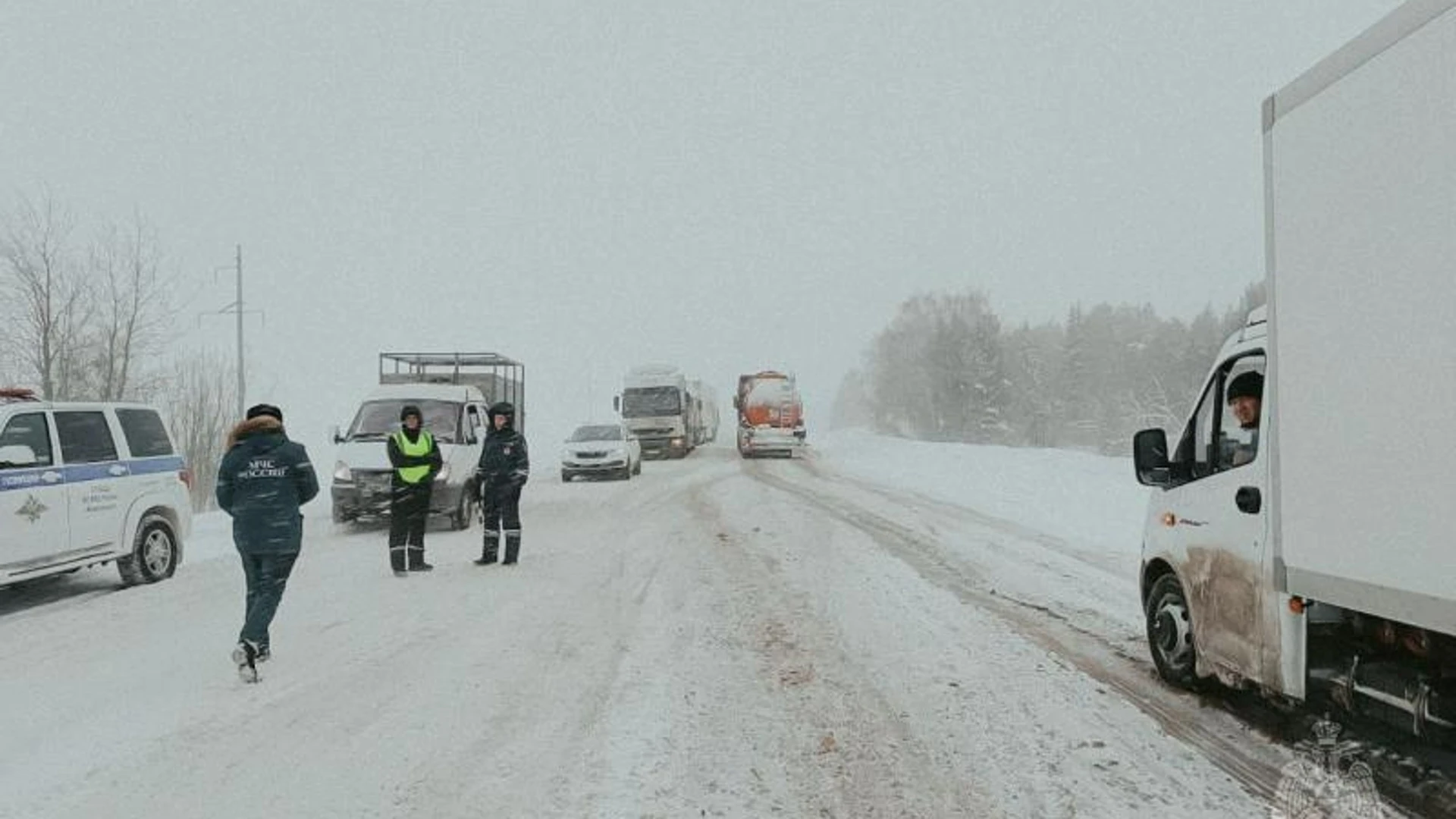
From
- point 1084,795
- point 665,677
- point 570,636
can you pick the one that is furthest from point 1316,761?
point 570,636

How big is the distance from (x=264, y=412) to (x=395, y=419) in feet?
26.4

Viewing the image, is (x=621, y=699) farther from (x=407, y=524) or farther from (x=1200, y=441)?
(x=407, y=524)

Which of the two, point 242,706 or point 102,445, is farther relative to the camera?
point 102,445

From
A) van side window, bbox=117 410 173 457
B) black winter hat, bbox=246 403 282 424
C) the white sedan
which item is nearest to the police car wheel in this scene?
van side window, bbox=117 410 173 457

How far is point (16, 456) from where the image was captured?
7.51 metres

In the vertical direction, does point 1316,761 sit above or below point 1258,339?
below

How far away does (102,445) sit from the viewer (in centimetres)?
876

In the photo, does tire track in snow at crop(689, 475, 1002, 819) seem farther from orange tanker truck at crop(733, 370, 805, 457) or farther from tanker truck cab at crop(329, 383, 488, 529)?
orange tanker truck at crop(733, 370, 805, 457)

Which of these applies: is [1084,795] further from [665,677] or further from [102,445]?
[102,445]

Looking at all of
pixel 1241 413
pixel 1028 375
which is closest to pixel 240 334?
pixel 1241 413

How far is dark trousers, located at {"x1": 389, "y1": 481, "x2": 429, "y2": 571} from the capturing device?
945cm

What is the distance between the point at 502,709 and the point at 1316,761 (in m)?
4.27

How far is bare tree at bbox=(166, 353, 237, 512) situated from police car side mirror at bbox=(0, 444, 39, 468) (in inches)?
1287

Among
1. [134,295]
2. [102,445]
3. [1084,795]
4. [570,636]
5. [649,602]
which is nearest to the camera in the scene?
[1084,795]
